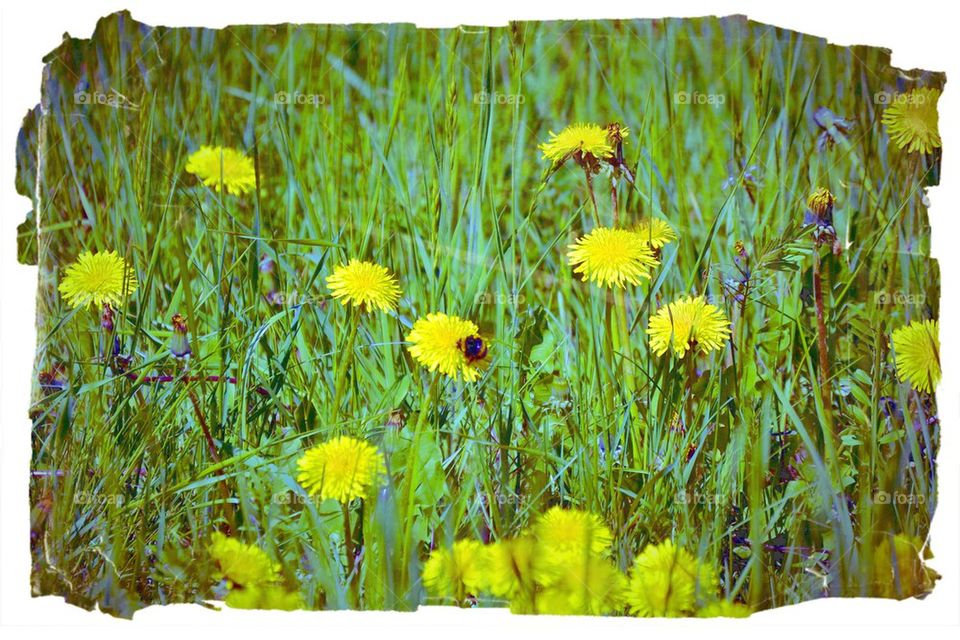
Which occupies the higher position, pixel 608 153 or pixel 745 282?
pixel 608 153

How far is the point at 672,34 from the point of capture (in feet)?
5.29

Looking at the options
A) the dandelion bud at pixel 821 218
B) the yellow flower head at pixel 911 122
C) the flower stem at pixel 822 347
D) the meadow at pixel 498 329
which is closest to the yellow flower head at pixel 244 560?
the meadow at pixel 498 329

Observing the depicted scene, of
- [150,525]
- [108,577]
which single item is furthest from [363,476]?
[108,577]

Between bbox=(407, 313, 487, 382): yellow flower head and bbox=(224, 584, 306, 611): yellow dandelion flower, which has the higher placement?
bbox=(407, 313, 487, 382): yellow flower head

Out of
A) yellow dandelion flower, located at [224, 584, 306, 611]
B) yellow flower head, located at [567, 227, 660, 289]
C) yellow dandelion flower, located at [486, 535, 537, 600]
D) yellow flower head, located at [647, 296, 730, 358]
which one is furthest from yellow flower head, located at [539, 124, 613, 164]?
yellow dandelion flower, located at [224, 584, 306, 611]

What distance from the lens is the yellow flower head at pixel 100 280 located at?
1.61 meters

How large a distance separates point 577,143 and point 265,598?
38.5 inches

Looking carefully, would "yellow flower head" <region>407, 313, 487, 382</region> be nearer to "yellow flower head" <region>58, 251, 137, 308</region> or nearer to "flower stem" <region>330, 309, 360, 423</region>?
"flower stem" <region>330, 309, 360, 423</region>

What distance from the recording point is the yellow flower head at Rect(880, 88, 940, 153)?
5.29ft

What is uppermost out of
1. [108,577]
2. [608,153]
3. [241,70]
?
[241,70]

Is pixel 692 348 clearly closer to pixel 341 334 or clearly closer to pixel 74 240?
pixel 341 334

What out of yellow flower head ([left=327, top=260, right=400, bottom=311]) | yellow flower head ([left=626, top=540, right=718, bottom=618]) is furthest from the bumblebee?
yellow flower head ([left=626, top=540, right=718, bottom=618])

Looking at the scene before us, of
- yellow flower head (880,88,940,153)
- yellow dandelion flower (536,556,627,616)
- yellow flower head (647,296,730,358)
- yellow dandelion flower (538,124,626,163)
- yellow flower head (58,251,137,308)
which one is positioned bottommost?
yellow dandelion flower (536,556,627,616)

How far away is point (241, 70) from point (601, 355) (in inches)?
32.4
